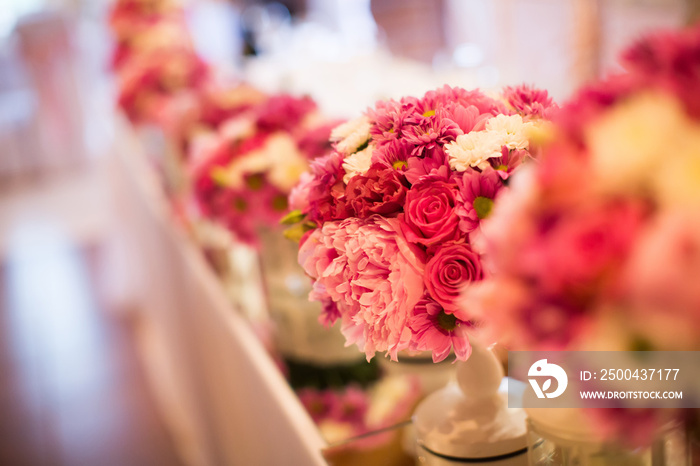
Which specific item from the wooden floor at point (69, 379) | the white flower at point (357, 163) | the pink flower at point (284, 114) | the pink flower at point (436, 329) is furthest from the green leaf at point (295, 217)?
the wooden floor at point (69, 379)

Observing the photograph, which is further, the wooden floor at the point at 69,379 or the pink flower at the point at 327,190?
the wooden floor at the point at 69,379

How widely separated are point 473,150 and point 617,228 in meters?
0.24

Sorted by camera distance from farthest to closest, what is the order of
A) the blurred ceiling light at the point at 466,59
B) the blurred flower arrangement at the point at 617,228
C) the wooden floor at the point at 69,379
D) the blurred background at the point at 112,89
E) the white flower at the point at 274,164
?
the wooden floor at the point at 69,379 → the blurred background at the point at 112,89 → the blurred ceiling light at the point at 466,59 → the white flower at the point at 274,164 → the blurred flower arrangement at the point at 617,228

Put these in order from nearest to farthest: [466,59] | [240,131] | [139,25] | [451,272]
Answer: [451,272]
[240,131]
[466,59]
[139,25]

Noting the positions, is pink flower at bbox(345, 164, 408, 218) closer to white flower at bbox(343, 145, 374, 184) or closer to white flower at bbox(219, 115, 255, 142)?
white flower at bbox(343, 145, 374, 184)

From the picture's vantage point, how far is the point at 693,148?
0.31 m

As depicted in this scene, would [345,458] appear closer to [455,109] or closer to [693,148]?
[455,109]

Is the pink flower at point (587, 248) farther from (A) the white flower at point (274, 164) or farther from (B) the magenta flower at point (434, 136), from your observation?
(A) the white flower at point (274, 164)

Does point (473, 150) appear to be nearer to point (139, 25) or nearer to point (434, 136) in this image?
point (434, 136)

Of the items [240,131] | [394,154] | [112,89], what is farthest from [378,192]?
[112,89]

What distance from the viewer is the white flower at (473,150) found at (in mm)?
538

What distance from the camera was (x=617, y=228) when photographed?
12.3 inches

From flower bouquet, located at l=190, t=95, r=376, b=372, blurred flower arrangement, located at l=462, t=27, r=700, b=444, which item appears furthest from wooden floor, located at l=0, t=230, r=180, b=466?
blurred flower arrangement, located at l=462, t=27, r=700, b=444

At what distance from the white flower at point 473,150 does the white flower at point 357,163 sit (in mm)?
86
